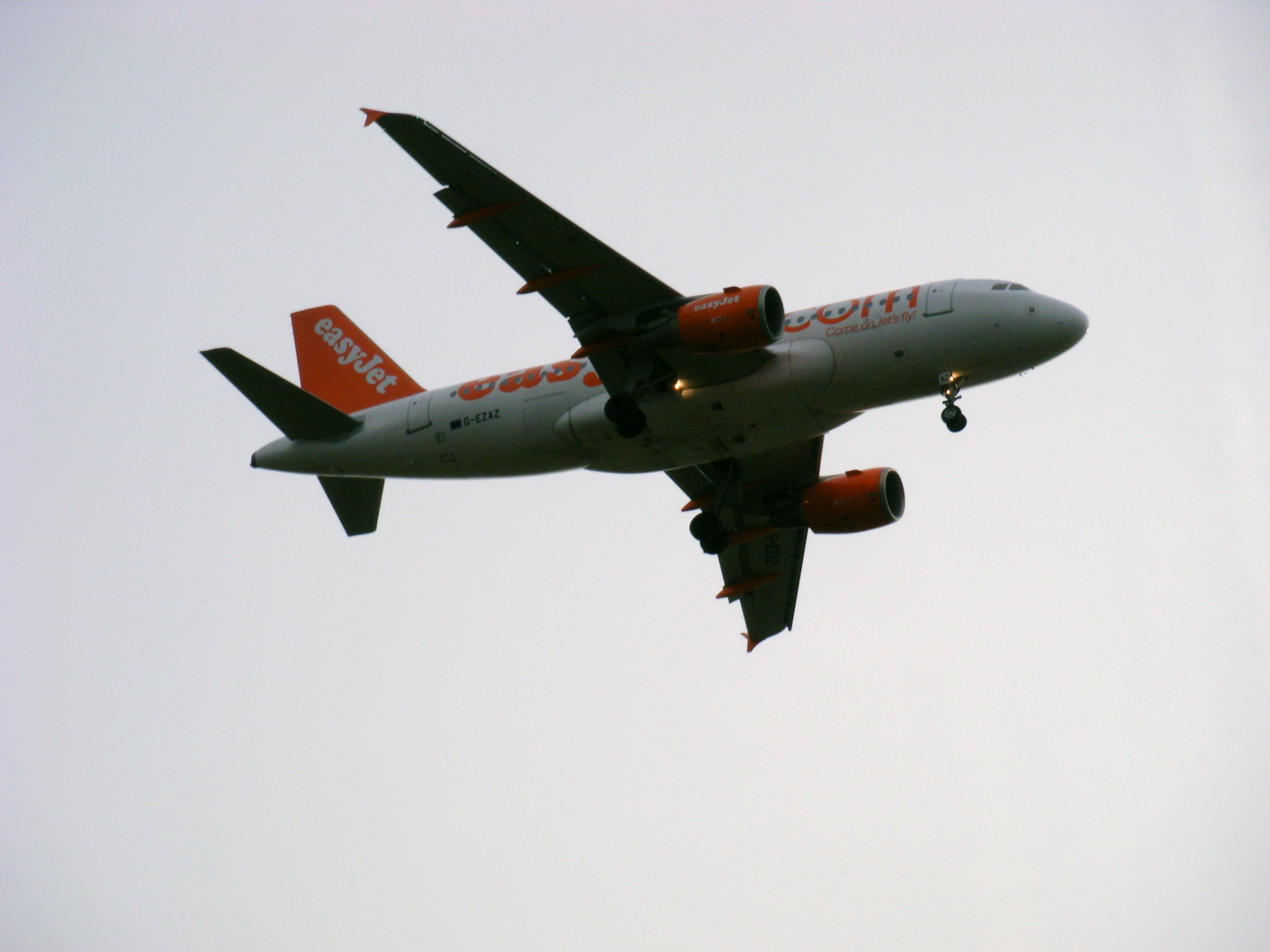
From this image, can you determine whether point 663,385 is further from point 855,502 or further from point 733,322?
point 855,502

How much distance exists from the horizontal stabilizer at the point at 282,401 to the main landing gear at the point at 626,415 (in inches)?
312

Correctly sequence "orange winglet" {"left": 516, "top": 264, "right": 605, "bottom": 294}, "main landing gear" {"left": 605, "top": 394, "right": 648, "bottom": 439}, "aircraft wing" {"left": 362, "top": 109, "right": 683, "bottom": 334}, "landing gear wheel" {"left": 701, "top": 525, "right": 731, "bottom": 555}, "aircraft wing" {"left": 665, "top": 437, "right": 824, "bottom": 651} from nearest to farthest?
"aircraft wing" {"left": 362, "top": 109, "right": 683, "bottom": 334}, "orange winglet" {"left": 516, "top": 264, "right": 605, "bottom": 294}, "main landing gear" {"left": 605, "top": 394, "right": 648, "bottom": 439}, "landing gear wheel" {"left": 701, "top": 525, "right": 731, "bottom": 555}, "aircraft wing" {"left": 665, "top": 437, "right": 824, "bottom": 651}

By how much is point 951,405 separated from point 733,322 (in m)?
5.27

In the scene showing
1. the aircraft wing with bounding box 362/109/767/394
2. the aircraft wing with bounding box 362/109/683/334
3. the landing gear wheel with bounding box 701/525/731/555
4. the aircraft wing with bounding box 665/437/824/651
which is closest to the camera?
the aircraft wing with bounding box 362/109/683/334

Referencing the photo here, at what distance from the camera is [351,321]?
38.4 metres

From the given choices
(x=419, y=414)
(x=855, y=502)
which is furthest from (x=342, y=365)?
(x=855, y=502)

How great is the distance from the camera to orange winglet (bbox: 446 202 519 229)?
2844 centimetres

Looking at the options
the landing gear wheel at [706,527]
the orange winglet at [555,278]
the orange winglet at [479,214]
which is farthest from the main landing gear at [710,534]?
the orange winglet at [479,214]

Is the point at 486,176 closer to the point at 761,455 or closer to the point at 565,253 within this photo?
the point at 565,253

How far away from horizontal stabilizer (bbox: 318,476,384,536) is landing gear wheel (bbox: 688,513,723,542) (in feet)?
29.6

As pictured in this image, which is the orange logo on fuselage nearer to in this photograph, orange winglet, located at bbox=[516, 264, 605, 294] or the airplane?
the airplane

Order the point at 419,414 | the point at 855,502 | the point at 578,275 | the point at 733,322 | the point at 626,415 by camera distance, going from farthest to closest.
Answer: the point at 855,502
the point at 419,414
the point at 626,415
the point at 578,275
the point at 733,322

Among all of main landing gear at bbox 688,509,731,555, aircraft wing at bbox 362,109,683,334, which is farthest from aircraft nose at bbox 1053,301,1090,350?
main landing gear at bbox 688,509,731,555

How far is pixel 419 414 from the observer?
3344 centimetres
